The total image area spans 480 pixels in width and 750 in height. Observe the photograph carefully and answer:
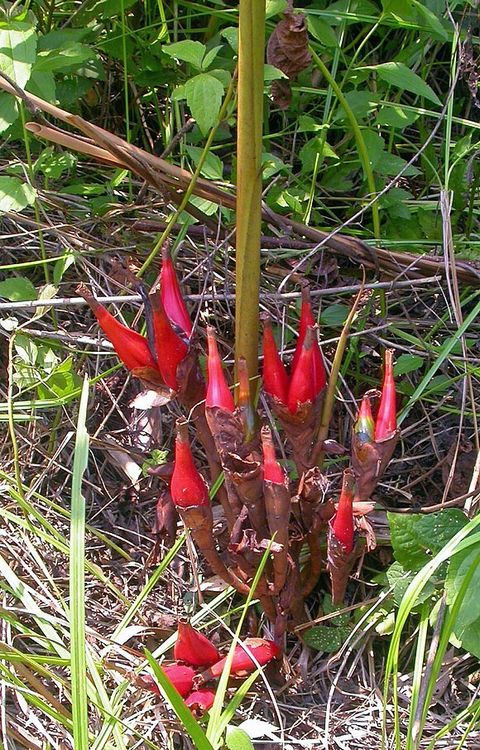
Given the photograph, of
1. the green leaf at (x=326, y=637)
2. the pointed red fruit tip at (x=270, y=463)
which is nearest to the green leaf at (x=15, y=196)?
the pointed red fruit tip at (x=270, y=463)

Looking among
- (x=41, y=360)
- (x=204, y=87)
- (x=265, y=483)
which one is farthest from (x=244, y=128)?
Answer: (x=41, y=360)

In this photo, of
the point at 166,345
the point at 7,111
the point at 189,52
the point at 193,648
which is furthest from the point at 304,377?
the point at 7,111

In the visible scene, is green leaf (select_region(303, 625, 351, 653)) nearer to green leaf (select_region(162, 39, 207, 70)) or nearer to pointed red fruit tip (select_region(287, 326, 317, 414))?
pointed red fruit tip (select_region(287, 326, 317, 414))

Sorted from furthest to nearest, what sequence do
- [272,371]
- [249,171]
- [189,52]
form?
[189,52], [272,371], [249,171]

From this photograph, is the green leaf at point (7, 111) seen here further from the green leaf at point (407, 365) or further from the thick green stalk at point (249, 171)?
the green leaf at point (407, 365)

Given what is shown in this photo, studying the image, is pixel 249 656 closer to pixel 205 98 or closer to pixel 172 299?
pixel 172 299

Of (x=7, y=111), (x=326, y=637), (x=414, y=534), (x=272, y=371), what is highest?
(x=7, y=111)

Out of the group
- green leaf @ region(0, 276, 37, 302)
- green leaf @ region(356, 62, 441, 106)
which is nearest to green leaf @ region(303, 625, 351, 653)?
green leaf @ region(0, 276, 37, 302)
